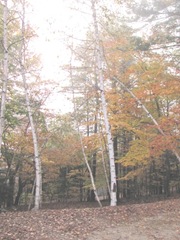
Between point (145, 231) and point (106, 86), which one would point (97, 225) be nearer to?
point (145, 231)

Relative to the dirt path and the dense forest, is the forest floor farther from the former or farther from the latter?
the dense forest

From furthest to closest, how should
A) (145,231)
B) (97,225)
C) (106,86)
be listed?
(106,86) → (97,225) → (145,231)

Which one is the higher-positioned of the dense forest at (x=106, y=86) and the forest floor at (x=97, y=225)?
the dense forest at (x=106, y=86)

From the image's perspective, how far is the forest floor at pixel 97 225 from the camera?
6.21 metres

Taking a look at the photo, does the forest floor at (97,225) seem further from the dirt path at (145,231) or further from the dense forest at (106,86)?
the dense forest at (106,86)

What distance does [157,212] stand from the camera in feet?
28.2

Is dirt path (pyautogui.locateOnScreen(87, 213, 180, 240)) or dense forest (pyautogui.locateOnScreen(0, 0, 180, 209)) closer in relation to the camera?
dirt path (pyautogui.locateOnScreen(87, 213, 180, 240))

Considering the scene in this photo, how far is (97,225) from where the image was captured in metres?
7.18

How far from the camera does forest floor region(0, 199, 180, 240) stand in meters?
6.21

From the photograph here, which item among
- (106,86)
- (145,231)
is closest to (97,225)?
(145,231)

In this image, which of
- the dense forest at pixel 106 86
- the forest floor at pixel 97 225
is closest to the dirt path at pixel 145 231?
the forest floor at pixel 97 225

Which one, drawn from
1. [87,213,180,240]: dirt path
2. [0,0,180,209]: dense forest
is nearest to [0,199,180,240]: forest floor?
[87,213,180,240]: dirt path

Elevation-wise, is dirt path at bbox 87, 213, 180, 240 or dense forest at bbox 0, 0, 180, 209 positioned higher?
dense forest at bbox 0, 0, 180, 209

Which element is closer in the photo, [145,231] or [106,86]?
[145,231]
